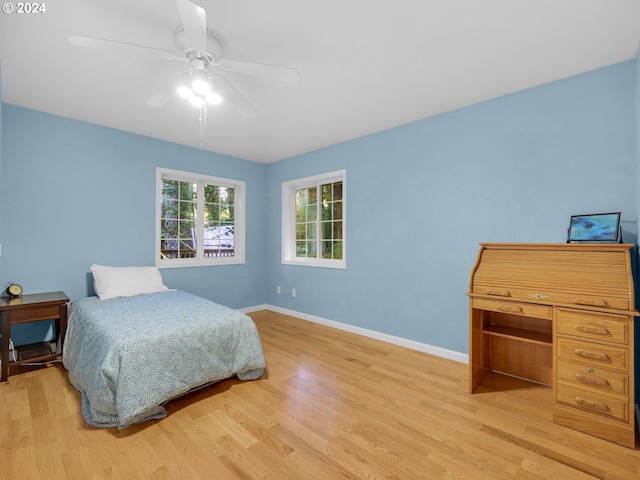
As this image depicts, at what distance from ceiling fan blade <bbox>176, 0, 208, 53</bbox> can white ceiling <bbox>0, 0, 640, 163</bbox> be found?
0.70ft

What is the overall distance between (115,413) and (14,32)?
246 centimetres

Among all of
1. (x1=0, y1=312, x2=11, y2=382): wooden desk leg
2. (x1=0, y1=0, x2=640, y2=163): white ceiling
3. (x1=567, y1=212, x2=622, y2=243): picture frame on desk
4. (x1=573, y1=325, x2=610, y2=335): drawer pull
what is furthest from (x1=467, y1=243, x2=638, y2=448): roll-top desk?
(x1=0, y1=312, x2=11, y2=382): wooden desk leg

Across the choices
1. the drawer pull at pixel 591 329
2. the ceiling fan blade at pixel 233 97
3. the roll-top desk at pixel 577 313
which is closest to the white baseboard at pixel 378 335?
the roll-top desk at pixel 577 313

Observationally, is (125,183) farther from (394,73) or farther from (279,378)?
(394,73)

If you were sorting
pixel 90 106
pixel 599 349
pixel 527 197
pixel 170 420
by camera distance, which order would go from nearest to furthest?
1. pixel 599 349
2. pixel 170 420
3. pixel 527 197
4. pixel 90 106

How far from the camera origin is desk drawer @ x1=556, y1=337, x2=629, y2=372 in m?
1.79

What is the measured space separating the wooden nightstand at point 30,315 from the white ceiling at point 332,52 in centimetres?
184

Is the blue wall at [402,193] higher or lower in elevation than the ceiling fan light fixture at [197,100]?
lower

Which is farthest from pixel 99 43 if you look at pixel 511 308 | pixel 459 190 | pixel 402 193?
pixel 511 308

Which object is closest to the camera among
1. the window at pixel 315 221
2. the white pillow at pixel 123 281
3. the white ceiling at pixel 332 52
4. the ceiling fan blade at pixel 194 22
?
the ceiling fan blade at pixel 194 22

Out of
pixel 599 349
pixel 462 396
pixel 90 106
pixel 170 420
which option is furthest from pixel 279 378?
pixel 90 106

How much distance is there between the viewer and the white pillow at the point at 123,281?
3119mm

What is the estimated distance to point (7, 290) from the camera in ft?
9.01

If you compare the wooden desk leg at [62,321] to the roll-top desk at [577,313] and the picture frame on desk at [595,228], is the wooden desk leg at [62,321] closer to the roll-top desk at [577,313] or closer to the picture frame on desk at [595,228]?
the roll-top desk at [577,313]
